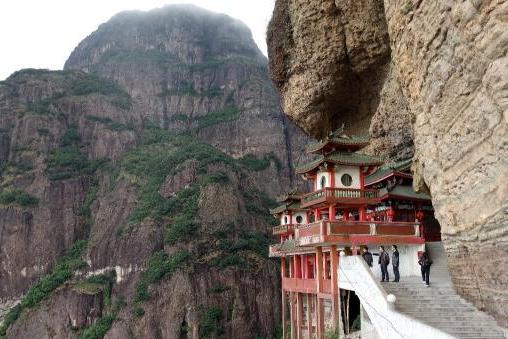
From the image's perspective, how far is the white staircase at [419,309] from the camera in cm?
1260

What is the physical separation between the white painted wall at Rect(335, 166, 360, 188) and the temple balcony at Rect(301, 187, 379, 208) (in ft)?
2.83

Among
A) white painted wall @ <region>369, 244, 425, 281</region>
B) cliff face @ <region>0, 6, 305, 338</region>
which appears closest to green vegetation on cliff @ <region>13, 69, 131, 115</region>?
cliff face @ <region>0, 6, 305, 338</region>

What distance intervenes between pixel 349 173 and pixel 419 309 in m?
9.75

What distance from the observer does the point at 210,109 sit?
9838 cm

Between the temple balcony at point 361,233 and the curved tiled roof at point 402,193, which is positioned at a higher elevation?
the curved tiled roof at point 402,193

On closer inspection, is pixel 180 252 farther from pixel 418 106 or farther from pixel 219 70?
pixel 219 70

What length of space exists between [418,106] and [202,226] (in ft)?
139

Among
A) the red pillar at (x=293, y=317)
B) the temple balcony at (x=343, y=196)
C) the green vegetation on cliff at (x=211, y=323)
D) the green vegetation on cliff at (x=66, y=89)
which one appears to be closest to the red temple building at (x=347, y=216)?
the temple balcony at (x=343, y=196)

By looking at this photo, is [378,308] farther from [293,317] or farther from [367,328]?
[293,317]

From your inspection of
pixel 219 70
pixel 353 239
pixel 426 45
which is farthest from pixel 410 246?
pixel 219 70

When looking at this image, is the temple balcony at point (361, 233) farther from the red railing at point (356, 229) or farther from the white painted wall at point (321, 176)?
the white painted wall at point (321, 176)

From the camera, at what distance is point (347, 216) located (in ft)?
82.2

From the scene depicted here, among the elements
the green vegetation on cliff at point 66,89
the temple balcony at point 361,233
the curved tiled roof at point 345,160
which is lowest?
the temple balcony at point 361,233

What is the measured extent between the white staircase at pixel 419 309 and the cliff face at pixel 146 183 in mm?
31213
